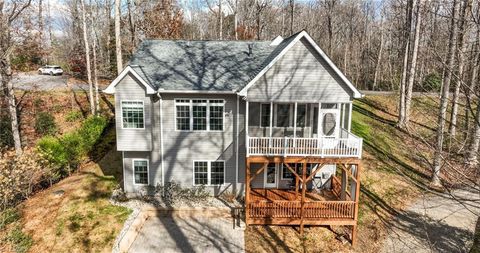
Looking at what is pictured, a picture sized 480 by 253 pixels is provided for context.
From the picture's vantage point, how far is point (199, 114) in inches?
698

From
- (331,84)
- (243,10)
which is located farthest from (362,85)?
(331,84)

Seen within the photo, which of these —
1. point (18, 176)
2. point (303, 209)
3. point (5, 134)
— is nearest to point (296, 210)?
point (303, 209)

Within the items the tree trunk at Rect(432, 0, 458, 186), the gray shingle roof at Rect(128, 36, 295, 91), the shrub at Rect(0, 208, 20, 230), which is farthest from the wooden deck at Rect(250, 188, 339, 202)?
the shrub at Rect(0, 208, 20, 230)

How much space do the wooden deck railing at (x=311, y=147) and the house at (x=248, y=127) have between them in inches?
1.9

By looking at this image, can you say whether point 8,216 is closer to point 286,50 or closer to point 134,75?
point 134,75

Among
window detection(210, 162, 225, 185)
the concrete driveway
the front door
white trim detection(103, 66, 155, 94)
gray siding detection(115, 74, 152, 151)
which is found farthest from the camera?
the front door

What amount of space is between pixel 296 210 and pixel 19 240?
12.5 m

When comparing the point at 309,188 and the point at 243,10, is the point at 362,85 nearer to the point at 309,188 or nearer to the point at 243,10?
the point at 243,10

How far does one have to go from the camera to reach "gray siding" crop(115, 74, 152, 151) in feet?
55.6

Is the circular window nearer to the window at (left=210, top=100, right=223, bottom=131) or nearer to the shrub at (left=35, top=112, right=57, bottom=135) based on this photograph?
the window at (left=210, top=100, right=223, bottom=131)

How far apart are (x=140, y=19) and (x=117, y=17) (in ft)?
46.1

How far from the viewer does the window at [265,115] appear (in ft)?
59.2

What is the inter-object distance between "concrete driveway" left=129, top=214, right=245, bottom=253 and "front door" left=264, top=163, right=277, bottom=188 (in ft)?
11.3

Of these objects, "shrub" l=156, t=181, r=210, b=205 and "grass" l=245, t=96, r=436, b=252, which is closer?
"grass" l=245, t=96, r=436, b=252
